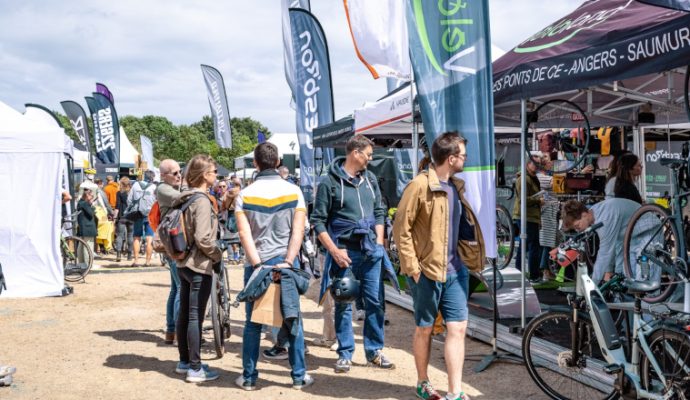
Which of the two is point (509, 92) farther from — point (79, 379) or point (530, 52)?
point (79, 379)

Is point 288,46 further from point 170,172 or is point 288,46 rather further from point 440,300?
point 440,300

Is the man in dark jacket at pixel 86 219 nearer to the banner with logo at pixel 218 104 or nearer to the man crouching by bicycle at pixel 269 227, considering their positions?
the banner with logo at pixel 218 104

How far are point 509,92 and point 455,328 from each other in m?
2.43

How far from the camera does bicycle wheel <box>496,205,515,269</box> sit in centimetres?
927

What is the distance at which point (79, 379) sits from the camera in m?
5.02

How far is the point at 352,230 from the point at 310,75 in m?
6.42

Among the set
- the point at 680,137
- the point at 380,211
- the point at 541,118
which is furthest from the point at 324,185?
the point at 680,137

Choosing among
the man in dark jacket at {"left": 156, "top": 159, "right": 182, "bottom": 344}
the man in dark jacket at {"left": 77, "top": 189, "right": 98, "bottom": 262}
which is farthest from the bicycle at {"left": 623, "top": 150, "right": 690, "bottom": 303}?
the man in dark jacket at {"left": 77, "top": 189, "right": 98, "bottom": 262}

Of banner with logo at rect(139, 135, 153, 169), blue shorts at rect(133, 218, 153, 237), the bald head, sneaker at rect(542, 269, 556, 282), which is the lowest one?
sneaker at rect(542, 269, 556, 282)

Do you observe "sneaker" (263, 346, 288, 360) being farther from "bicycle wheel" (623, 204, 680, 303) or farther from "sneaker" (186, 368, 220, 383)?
"bicycle wheel" (623, 204, 680, 303)

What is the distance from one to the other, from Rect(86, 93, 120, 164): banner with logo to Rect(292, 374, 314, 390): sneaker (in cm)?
2078

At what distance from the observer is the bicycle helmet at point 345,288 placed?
477 centimetres

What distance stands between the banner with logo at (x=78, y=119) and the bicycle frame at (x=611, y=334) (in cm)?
2309

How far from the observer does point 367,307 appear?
16.5ft
